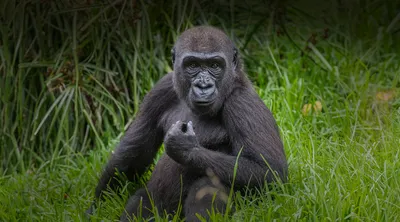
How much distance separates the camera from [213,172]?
14.0 feet

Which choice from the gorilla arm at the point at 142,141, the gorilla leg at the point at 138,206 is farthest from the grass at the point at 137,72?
the gorilla leg at the point at 138,206

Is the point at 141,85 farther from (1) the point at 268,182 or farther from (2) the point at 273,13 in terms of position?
(1) the point at 268,182

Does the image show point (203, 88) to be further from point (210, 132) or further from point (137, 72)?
point (137, 72)

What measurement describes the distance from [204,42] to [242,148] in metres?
0.66

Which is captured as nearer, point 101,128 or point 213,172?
point 213,172

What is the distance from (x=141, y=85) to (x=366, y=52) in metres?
1.86

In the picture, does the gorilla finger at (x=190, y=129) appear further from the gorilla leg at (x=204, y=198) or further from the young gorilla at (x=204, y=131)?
the gorilla leg at (x=204, y=198)

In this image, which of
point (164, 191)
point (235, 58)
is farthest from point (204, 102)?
point (164, 191)

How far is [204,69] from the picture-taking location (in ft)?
14.5

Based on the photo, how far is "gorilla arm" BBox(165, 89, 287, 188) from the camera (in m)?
4.23

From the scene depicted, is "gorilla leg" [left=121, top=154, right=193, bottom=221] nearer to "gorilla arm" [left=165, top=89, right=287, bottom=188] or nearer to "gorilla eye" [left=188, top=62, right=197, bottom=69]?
"gorilla arm" [left=165, top=89, right=287, bottom=188]

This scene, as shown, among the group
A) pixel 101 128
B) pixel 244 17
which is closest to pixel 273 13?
pixel 244 17

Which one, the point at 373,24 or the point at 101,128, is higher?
the point at 373,24

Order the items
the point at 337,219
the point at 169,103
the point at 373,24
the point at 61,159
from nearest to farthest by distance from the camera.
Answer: the point at 337,219, the point at 169,103, the point at 61,159, the point at 373,24
